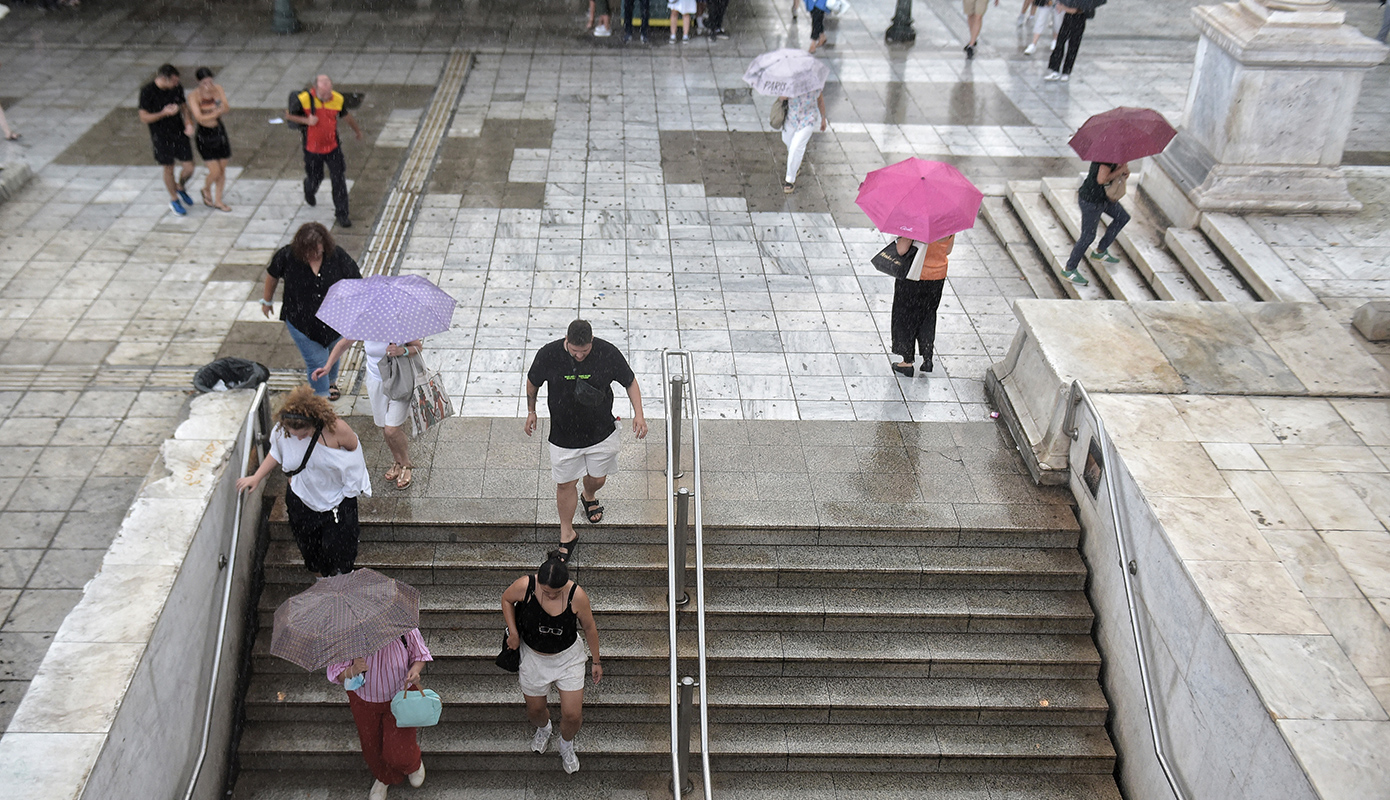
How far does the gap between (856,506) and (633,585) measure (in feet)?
5.32

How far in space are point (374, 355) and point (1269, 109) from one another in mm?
7797

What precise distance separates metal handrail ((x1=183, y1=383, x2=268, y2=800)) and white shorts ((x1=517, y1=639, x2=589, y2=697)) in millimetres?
1794

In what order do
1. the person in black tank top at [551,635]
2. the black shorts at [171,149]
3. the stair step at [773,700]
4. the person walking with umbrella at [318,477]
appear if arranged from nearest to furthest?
the person in black tank top at [551,635] < the person walking with umbrella at [318,477] < the stair step at [773,700] < the black shorts at [171,149]

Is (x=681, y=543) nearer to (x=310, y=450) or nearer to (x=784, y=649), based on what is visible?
(x=784, y=649)

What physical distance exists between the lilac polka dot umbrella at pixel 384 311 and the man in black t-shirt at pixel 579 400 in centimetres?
72

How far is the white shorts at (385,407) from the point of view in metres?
6.51

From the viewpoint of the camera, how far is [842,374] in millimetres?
8461

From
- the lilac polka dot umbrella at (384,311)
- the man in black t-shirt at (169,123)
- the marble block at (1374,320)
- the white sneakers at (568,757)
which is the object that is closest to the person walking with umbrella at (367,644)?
the white sneakers at (568,757)

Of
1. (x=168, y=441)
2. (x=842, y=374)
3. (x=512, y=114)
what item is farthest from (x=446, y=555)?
(x=512, y=114)

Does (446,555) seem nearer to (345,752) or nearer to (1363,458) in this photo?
(345,752)

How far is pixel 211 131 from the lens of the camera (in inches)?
406

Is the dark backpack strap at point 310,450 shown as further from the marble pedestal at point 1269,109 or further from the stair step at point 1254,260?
the marble pedestal at point 1269,109

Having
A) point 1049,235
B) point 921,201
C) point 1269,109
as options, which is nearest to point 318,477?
point 921,201

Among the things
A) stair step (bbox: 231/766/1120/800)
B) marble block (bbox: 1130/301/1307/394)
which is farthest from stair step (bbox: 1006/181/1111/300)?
stair step (bbox: 231/766/1120/800)
